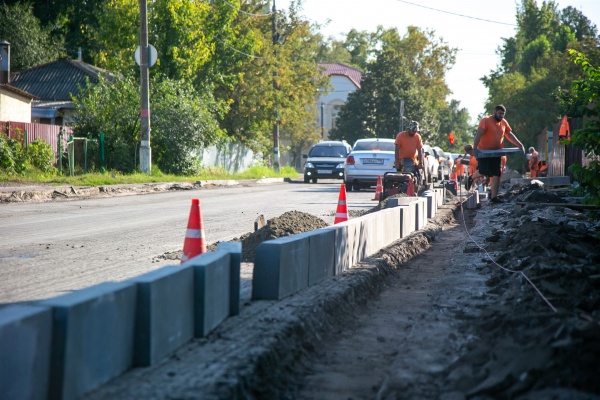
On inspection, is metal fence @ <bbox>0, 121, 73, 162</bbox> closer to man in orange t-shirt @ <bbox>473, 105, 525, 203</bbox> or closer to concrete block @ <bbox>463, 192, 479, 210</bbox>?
concrete block @ <bbox>463, 192, 479, 210</bbox>

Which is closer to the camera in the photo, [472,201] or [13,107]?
[472,201]

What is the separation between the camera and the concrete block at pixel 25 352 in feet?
11.0

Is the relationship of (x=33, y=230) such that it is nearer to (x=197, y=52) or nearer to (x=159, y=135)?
(x=159, y=135)

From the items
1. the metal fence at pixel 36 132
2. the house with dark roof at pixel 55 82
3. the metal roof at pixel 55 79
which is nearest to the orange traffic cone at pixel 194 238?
the metal fence at pixel 36 132

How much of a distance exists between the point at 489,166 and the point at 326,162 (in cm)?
2090

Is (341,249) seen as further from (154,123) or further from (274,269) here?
(154,123)

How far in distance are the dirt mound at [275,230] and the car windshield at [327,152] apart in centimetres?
2584

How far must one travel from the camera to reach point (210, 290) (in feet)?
16.8

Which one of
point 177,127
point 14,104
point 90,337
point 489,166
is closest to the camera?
point 90,337

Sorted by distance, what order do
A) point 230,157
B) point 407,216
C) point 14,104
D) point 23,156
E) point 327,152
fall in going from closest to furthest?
point 407,216
point 23,156
point 14,104
point 327,152
point 230,157

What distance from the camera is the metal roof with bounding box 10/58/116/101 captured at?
45250 millimetres

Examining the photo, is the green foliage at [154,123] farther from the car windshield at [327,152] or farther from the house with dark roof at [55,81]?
the house with dark roof at [55,81]

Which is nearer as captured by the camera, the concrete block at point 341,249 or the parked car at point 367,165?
the concrete block at point 341,249

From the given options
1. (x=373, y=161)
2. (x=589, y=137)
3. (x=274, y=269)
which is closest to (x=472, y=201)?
(x=373, y=161)
